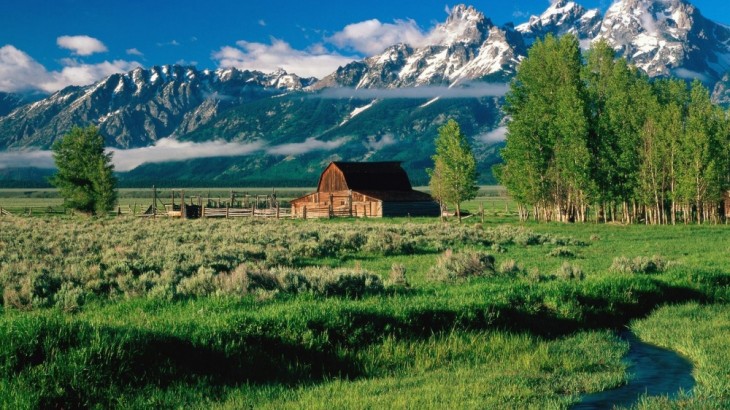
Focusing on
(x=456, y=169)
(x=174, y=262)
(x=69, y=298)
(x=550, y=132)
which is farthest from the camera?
(x=456, y=169)

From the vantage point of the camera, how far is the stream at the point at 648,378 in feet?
31.1

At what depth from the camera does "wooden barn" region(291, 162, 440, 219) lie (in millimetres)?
85750

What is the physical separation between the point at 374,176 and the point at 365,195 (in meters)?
7.89

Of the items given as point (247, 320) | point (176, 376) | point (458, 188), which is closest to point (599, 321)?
point (247, 320)

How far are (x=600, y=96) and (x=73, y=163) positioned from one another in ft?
196

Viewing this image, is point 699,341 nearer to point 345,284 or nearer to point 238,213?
point 345,284

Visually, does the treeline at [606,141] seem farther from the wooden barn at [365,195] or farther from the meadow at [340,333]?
the meadow at [340,333]

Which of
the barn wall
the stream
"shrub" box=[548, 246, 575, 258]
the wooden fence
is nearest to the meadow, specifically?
the stream

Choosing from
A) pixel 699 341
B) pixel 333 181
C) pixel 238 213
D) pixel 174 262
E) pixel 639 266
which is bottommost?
pixel 699 341

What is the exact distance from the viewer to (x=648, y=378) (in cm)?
1084

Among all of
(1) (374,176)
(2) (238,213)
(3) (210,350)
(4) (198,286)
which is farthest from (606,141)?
(3) (210,350)

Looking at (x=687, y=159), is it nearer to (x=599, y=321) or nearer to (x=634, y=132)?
(x=634, y=132)

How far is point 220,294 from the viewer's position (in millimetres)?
15359

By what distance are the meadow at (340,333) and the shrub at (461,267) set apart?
67mm
